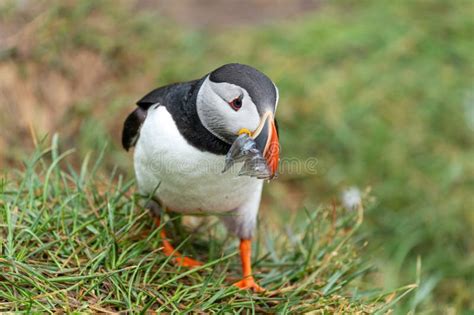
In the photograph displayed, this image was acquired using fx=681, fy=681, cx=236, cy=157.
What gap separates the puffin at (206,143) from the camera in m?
3.10

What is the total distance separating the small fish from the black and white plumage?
0.12 feet

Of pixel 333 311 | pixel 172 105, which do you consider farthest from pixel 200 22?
pixel 333 311

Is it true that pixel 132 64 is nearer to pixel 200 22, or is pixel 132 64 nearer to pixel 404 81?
pixel 200 22

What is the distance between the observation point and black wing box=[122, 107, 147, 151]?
12.9 ft

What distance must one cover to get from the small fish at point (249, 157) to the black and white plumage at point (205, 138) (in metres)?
0.04

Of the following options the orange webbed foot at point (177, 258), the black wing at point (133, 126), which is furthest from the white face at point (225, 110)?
the orange webbed foot at point (177, 258)

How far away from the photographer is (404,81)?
732 centimetres

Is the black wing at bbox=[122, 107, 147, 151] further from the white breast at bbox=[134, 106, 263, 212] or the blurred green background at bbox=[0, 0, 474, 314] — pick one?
the blurred green background at bbox=[0, 0, 474, 314]

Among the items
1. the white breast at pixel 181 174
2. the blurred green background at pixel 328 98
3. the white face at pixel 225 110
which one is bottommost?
the blurred green background at pixel 328 98

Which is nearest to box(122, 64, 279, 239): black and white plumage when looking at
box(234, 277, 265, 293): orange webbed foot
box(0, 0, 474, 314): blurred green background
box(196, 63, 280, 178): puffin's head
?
box(196, 63, 280, 178): puffin's head

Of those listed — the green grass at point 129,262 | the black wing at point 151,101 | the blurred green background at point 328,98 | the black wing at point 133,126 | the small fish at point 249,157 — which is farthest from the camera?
the blurred green background at point 328,98

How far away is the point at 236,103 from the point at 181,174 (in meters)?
0.58

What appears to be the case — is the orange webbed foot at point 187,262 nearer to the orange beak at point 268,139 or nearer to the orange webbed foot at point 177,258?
the orange webbed foot at point 177,258

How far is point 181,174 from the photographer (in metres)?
3.49
